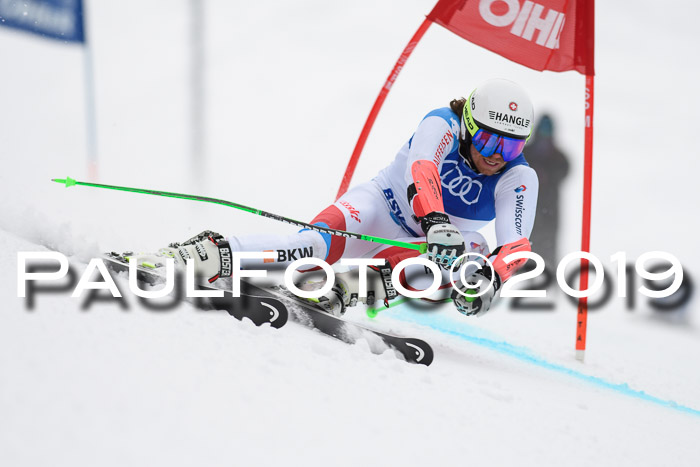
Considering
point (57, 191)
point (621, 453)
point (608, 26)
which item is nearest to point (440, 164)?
point (621, 453)

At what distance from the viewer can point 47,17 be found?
271 inches

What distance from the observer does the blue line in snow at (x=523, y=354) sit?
3.40m

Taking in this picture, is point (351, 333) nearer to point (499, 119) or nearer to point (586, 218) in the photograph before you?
point (499, 119)

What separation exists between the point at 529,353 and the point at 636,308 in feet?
11.5

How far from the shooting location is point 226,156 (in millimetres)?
10953

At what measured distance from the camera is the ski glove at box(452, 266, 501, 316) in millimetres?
3174

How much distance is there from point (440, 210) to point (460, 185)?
0.42 m

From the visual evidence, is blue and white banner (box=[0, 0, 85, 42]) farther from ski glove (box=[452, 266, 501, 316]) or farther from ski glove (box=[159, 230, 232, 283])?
ski glove (box=[452, 266, 501, 316])

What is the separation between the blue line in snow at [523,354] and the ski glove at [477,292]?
775 mm

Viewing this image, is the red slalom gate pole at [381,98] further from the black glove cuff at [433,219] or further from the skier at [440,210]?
the black glove cuff at [433,219]

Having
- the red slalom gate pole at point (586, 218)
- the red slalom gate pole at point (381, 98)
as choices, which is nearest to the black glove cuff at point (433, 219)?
the red slalom gate pole at point (586, 218)

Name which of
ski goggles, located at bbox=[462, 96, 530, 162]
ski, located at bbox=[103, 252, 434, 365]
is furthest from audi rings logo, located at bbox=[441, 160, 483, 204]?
ski, located at bbox=[103, 252, 434, 365]

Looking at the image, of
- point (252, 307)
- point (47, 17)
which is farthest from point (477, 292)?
point (47, 17)

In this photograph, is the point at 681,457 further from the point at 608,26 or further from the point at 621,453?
the point at 608,26
